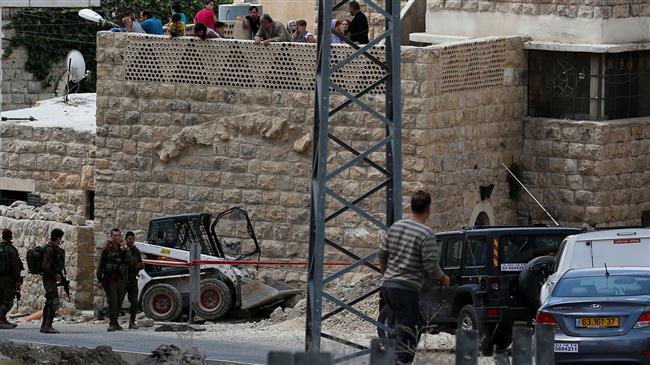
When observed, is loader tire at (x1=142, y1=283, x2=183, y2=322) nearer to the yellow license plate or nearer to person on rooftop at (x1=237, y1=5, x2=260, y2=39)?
person on rooftop at (x1=237, y1=5, x2=260, y2=39)

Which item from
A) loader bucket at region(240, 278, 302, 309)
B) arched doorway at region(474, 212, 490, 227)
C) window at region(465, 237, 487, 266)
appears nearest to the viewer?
window at region(465, 237, 487, 266)

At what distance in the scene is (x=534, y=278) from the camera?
20.0m

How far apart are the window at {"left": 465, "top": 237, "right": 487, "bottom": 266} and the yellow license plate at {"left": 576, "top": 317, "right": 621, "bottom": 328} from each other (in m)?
3.23

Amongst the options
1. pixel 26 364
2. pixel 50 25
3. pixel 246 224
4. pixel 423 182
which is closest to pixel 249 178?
pixel 246 224

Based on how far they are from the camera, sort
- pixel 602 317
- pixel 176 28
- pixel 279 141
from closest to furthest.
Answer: pixel 602 317, pixel 279 141, pixel 176 28

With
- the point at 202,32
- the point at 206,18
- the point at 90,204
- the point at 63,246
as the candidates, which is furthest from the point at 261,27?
the point at 90,204

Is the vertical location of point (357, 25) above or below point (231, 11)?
below

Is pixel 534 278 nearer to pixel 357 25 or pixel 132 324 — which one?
pixel 132 324

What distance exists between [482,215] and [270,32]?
3897mm

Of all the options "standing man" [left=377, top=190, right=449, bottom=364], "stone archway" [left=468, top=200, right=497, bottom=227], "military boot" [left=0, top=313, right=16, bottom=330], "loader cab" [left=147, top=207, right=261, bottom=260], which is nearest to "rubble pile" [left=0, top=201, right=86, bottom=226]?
"loader cab" [left=147, top=207, right=261, bottom=260]

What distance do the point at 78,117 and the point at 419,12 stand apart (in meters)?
6.69

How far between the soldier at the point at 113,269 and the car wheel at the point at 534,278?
6120 millimetres

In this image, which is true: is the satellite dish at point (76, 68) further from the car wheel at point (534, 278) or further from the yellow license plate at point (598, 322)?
the yellow license plate at point (598, 322)

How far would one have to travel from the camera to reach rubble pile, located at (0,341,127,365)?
60.2 ft
